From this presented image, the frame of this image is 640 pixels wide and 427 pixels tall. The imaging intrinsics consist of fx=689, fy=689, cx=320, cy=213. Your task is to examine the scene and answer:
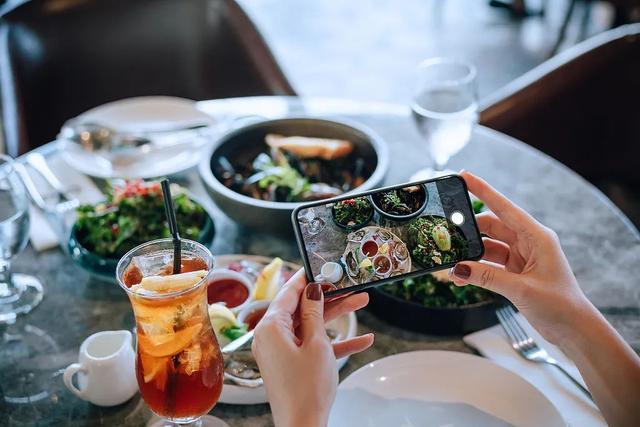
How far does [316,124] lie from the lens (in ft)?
5.44

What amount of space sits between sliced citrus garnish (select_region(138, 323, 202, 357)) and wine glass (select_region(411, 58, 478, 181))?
2.68ft

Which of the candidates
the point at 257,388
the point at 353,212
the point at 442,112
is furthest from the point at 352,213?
the point at 442,112

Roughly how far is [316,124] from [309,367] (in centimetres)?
84

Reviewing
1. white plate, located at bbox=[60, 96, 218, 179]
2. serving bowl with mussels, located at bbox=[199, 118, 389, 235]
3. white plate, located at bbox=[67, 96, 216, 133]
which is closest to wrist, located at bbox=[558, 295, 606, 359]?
serving bowl with mussels, located at bbox=[199, 118, 389, 235]

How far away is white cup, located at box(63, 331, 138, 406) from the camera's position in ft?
3.66

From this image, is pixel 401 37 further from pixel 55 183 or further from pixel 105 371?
pixel 105 371

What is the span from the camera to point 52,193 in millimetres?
1640

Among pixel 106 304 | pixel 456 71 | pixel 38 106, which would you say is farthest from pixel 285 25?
pixel 106 304

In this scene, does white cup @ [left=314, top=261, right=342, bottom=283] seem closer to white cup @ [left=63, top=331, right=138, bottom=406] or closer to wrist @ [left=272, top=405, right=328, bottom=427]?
wrist @ [left=272, top=405, right=328, bottom=427]

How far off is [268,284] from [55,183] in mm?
682

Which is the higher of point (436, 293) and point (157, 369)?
point (157, 369)

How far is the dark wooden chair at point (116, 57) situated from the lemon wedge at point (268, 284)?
106 centimetres

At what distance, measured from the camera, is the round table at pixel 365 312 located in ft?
3.85

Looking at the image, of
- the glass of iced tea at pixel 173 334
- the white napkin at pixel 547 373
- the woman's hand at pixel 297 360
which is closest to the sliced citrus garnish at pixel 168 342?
the glass of iced tea at pixel 173 334
